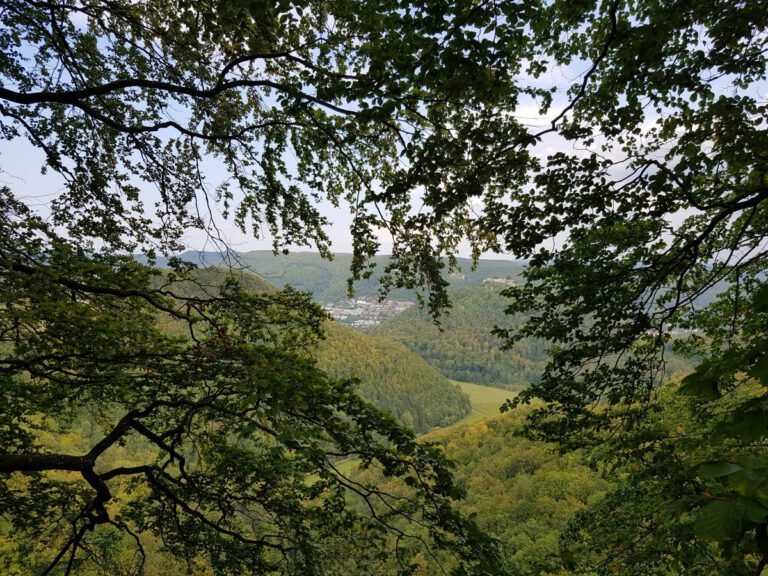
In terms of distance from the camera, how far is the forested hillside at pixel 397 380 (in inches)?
4483

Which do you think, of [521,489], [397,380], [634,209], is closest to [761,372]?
[634,209]

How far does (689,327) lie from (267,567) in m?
8.52

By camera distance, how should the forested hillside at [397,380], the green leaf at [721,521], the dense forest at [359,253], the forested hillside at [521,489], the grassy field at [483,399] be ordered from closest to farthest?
1. the green leaf at [721,521]
2. the dense forest at [359,253]
3. the forested hillside at [521,489]
4. the forested hillside at [397,380]
5. the grassy field at [483,399]

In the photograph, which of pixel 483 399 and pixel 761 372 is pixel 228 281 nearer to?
pixel 761 372

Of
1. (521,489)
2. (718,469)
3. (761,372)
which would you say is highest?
(761,372)

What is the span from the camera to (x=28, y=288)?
162 inches

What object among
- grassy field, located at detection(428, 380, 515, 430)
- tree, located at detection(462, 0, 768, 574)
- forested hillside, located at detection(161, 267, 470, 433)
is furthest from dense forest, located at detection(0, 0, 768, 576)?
grassy field, located at detection(428, 380, 515, 430)

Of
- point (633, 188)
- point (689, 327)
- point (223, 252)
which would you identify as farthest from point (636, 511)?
point (223, 252)

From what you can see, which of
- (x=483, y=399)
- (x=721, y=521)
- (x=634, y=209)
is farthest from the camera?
(x=483, y=399)

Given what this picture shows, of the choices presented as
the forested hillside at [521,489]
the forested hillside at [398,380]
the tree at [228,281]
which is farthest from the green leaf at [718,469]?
the forested hillside at [398,380]

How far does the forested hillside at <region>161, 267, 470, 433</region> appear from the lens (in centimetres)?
11386

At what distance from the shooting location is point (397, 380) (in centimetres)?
12656

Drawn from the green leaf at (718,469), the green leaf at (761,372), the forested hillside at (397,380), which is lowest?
the forested hillside at (397,380)

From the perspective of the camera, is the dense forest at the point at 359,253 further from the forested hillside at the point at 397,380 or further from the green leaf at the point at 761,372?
the forested hillside at the point at 397,380
